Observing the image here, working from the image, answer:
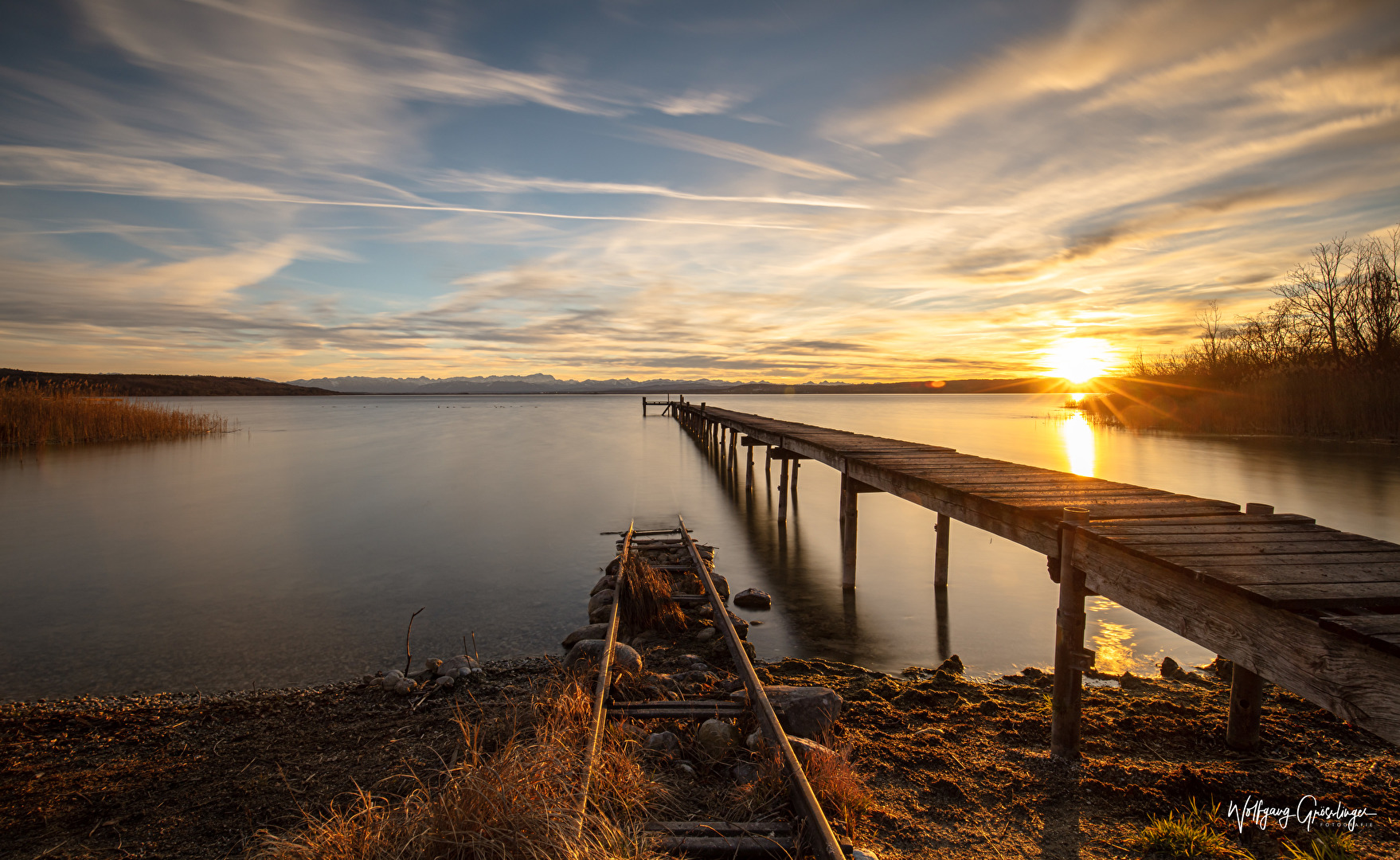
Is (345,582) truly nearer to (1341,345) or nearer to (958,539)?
(958,539)

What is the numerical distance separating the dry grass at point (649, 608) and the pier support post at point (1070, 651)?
424 centimetres

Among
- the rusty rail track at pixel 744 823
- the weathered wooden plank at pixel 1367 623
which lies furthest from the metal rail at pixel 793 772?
the weathered wooden plank at pixel 1367 623

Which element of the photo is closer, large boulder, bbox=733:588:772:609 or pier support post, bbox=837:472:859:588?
large boulder, bbox=733:588:772:609

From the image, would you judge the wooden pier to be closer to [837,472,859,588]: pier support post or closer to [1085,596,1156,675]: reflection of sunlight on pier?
[1085,596,1156,675]: reflection of sunlight on pier

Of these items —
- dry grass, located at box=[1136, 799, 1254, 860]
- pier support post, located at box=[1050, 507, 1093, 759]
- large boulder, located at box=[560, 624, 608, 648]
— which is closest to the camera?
dry grass, located at box=[1136, 799, 1254, 860]

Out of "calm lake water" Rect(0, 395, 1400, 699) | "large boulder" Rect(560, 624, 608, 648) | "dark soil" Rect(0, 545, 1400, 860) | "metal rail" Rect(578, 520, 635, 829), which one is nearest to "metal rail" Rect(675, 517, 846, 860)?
A: "dark soil" Rect(0, 545, 1400, 860)

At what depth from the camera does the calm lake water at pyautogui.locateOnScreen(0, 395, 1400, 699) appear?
7660mm

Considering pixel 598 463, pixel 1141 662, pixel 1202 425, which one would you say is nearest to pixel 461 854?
pixel 1141 662

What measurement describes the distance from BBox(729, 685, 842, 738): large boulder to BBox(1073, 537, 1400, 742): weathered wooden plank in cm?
196

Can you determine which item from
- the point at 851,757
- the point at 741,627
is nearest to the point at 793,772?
the point at 851,757

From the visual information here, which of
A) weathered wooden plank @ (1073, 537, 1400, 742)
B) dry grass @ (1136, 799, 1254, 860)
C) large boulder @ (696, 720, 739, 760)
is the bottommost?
dry grass @ (1136, 799, 1254, 860)

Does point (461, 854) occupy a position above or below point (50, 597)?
above

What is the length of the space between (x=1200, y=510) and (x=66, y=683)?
10.3 m

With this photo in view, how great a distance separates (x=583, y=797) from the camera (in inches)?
126
